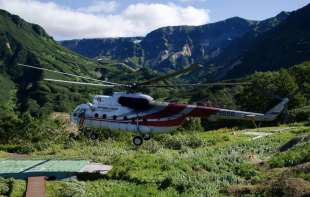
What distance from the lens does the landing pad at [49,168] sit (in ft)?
99.0

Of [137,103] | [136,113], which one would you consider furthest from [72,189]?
[137,103]

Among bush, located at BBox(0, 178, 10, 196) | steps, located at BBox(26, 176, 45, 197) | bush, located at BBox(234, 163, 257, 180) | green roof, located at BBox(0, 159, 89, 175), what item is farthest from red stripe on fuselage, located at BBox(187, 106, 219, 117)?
bush, located at BBox(0, 178, 10, 196)

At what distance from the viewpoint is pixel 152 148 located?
41.1m

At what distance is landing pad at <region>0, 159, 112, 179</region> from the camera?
30.2 meters

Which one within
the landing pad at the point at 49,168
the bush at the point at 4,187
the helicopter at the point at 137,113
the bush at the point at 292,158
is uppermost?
the helicopter at the point at 137,113

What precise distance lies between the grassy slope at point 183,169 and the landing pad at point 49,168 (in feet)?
5.14

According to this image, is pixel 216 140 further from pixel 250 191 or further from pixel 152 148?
pixel 250 191

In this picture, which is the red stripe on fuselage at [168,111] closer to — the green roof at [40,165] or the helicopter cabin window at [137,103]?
the helicopter cabin window at [137,103]

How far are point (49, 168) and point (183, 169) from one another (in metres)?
9.50

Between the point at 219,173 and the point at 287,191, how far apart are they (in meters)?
6.68

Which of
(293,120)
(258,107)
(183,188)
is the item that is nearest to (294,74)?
(258,107)

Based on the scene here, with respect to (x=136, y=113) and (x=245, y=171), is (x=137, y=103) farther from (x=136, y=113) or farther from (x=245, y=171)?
(x=245, y=171)

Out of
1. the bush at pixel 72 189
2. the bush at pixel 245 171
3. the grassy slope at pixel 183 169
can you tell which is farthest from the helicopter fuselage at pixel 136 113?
the bush at pixel 72 189

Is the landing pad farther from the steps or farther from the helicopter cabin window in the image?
the helicopter cabin window
